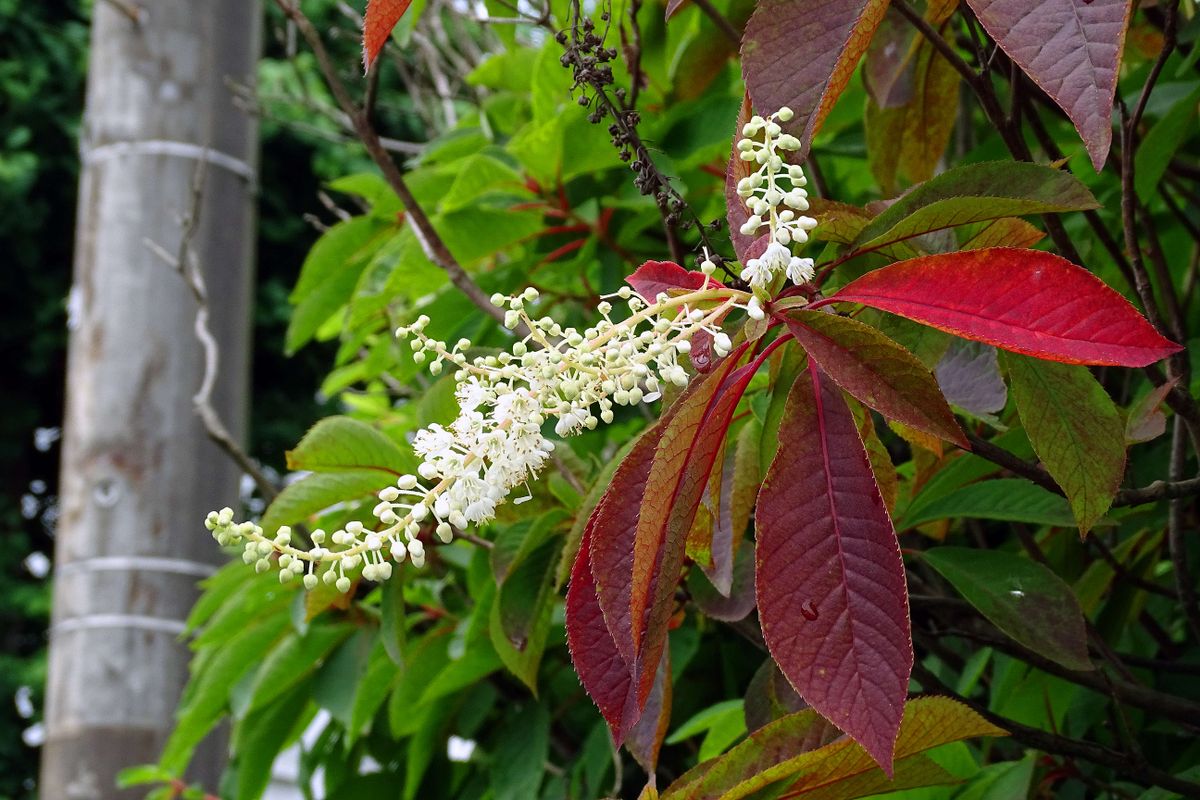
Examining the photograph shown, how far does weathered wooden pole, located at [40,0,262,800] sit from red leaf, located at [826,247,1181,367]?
1.81m

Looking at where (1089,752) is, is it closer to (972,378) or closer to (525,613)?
(972,378)

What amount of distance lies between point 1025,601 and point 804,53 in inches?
16.3

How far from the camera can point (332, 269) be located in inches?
59.9

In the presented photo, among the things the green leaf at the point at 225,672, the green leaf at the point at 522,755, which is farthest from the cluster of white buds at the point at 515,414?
the green leaf at the point at 225,672

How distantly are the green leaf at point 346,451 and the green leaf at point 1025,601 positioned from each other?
1.40ft

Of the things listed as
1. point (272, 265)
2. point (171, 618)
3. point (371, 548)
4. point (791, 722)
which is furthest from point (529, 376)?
point (272, 265)

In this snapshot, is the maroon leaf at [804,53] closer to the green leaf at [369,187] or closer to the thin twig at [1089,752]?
the thin twig at [1089,752]

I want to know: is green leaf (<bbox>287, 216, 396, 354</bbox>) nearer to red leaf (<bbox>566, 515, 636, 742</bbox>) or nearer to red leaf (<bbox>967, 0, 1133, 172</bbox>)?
red leaf (<bbox>566, 515, 636, 742</bbox>)

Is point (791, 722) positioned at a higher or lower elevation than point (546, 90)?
lower

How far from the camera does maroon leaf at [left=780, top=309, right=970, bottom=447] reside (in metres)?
0.62

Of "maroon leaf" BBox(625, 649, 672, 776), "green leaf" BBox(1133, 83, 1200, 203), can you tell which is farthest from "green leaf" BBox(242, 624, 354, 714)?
"green leaf" BBox(1133, 83, 1200, 203)

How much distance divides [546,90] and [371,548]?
2.49ft

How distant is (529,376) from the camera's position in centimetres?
60

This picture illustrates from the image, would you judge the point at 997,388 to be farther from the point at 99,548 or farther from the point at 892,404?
the point at 99,548
